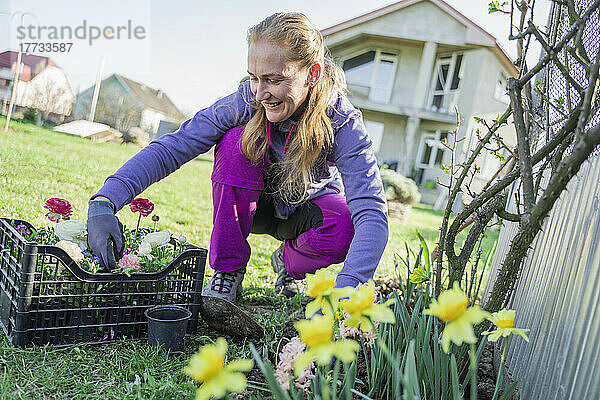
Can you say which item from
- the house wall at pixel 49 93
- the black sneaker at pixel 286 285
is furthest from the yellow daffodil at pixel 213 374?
the house wall at pixel 49 93

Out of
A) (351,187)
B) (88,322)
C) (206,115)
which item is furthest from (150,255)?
(351,187)

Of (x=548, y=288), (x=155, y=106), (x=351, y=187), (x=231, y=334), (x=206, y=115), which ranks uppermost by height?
(x=155, y=106)

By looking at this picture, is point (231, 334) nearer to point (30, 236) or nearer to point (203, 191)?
point (30, 236)

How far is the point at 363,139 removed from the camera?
204 cm

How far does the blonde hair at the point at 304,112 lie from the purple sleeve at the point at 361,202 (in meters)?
0.09

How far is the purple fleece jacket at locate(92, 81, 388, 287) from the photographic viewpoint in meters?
1.69

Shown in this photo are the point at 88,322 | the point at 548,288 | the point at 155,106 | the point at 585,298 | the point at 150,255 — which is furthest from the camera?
the point at 155,106

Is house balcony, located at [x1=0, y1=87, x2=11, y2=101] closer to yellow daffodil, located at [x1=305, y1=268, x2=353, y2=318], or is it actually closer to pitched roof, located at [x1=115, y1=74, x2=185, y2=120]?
yellow daffodil, located at [x1=305, y1=268, x2=353, y2=318]

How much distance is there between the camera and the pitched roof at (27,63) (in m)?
11.2

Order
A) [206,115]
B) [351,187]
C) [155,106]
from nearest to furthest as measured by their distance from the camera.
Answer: [351,187]
[206,115]
[155,106]

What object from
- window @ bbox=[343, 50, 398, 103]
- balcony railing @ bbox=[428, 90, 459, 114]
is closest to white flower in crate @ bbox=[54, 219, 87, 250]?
balcony railing @ bbox=[428, 90, 459, 114]

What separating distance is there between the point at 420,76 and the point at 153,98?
1923cm

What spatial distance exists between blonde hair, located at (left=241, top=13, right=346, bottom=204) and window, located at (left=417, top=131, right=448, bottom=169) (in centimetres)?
1340

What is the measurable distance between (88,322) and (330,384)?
2.95 ft
